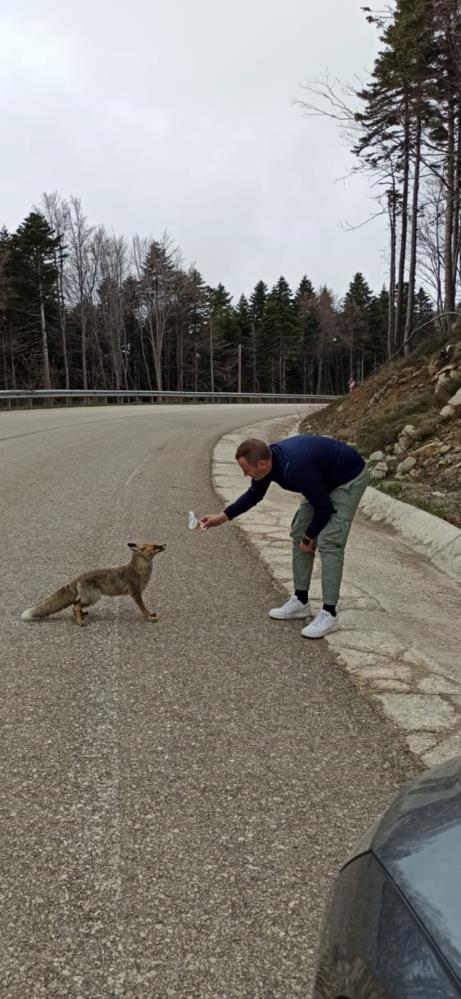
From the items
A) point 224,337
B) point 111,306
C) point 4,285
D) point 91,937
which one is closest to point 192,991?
point 91,937

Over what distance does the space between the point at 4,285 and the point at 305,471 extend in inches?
1571

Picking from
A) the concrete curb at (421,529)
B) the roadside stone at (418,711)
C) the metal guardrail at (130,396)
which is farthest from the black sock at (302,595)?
the metal guardrail at (130,396)

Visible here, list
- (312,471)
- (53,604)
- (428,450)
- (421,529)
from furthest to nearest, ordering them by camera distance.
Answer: (428,450), (421,529), (53,604), (312,471)

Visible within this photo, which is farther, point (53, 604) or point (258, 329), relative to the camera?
point (258, 329)

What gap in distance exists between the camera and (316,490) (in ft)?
14.2

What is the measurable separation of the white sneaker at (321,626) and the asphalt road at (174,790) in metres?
0.09

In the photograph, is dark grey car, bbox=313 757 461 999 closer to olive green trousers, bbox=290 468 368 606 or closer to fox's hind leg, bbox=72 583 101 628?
olive green trousers, bbox=290 468 368 606

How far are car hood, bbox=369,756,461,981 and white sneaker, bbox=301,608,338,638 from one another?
292cm

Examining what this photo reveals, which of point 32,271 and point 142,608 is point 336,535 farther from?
point 32,271

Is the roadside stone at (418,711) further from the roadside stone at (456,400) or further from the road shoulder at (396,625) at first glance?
the roadside stone at (456,400)

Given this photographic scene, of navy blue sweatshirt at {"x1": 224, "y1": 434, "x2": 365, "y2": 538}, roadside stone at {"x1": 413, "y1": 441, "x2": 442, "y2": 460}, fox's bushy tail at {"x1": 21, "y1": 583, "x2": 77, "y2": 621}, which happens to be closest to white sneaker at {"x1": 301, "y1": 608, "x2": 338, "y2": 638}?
navy blue sweatshirt at {"x1": 224, "y1": 434, "x2": 365, "y2": 538}

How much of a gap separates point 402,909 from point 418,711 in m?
2.48

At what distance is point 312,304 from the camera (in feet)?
246

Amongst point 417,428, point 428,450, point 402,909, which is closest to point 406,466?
point 428,450
